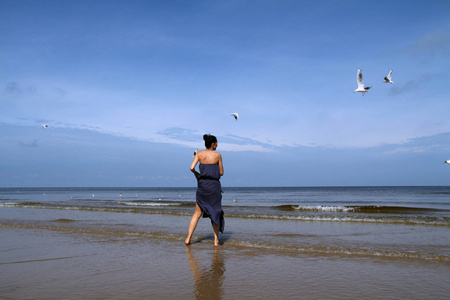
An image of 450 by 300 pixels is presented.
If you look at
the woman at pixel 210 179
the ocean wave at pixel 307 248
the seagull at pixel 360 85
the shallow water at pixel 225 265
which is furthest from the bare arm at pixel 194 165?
the seagull at pixel 360 85

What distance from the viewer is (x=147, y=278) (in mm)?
4324

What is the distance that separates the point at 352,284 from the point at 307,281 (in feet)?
1.69

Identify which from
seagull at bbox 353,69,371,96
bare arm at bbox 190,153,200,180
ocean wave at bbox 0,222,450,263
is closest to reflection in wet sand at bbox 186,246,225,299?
ocean wave at bbox 0,222,450,263

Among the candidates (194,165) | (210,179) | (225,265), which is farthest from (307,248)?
(194,165)

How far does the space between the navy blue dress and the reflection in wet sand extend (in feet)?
2.74

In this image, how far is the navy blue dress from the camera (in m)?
6.45

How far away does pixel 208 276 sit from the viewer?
4.41 meters

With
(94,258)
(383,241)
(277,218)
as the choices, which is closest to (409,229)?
(383,241)

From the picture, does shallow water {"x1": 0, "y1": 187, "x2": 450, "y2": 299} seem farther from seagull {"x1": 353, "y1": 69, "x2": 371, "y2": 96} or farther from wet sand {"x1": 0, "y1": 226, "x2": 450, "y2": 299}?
seagull {"x1": 353, "y1": 69, "x2": 371, "y2": 96}

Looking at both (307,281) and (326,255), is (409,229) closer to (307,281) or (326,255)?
(326,255)

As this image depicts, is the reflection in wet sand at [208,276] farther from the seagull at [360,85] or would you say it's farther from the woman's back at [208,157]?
the seagull at [360,85]

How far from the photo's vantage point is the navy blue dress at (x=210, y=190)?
645 cm

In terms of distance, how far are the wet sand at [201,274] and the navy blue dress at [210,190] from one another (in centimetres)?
68

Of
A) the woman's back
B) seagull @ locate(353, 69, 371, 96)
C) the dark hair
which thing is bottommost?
the woman's back
